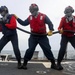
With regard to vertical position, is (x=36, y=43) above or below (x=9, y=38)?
below

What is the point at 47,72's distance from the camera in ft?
25.6

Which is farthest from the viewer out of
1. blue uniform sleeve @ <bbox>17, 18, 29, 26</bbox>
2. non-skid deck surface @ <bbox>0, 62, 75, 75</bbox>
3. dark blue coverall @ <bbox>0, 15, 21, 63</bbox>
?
blue uniform sleeve @ <bbox>17, 18, 29, 26</bbox>

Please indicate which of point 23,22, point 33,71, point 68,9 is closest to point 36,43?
point 23,22

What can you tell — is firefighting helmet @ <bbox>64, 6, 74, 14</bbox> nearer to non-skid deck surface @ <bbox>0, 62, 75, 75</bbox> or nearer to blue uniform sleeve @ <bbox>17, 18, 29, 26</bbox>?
blue uniform sleeve @ <bbox>17, 18, 29, 26</bbox>

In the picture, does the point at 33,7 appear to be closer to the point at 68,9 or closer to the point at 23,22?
the point at 23,22

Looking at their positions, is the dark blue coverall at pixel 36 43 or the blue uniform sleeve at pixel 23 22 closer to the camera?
the dark blue coverall at pixel 36 43

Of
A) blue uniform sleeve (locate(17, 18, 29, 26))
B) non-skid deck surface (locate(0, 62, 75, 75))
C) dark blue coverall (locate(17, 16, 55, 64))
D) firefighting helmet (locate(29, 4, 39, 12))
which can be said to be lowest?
non-skid deck surface (locate(0, 62, 75, 75))

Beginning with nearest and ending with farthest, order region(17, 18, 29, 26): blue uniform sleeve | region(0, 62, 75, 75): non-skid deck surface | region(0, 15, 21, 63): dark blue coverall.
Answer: region(0, 62, 75, 75): non-skid deck surface → region(0, 15, 21, 63): dark blue coverall → region(17, 18, 29, 26): blue uniform sleeve

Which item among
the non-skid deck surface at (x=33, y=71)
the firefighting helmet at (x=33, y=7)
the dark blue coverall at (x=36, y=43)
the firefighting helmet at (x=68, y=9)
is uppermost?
the firefighting helmet at (x=33, y=7)

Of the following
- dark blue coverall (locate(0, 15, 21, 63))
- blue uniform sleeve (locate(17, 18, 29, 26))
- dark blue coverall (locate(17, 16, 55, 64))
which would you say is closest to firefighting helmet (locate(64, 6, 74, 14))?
dark blue coverall (locate(17, 16, 55, 64))

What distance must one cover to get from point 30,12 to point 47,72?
1708 millimetres

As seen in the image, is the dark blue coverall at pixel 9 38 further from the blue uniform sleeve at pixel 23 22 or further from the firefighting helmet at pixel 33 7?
the firefighting helmet at pixel 33 7

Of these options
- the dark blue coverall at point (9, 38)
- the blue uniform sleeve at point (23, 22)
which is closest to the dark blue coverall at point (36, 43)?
the blue uniform sleeve at point (23, 22)

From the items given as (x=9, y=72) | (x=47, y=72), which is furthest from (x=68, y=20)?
(x=9, y=72)
